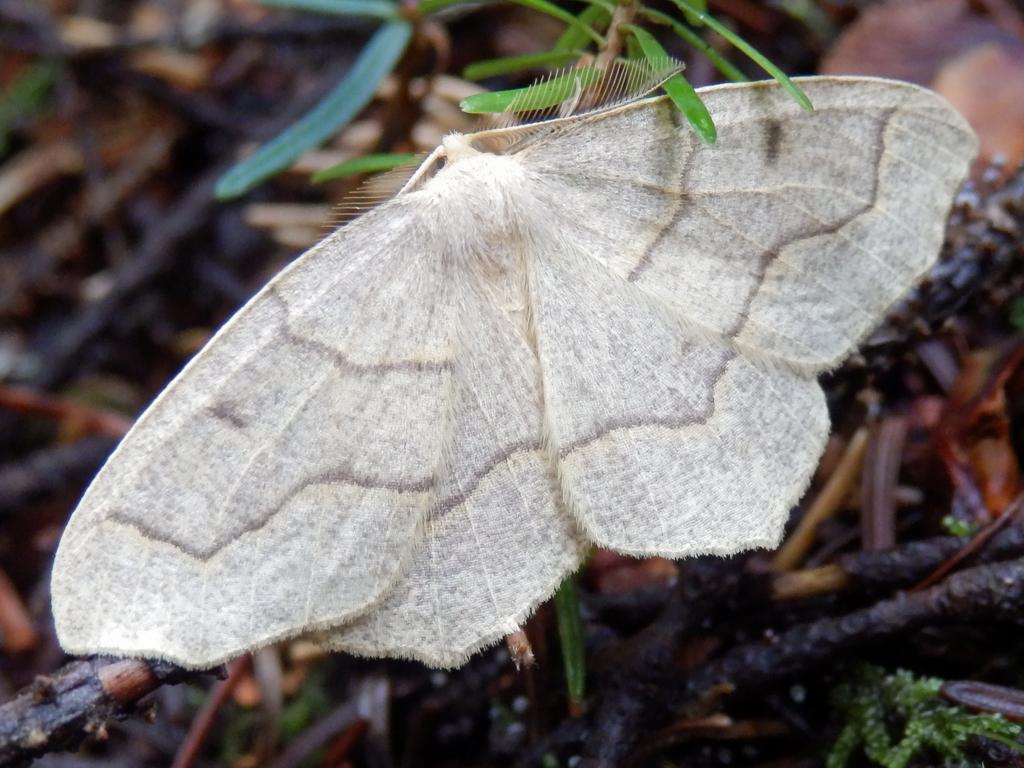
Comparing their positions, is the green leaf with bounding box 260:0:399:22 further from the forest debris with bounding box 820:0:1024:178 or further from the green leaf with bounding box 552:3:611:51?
→ the forest debris with bounding box 820:0:1024:178

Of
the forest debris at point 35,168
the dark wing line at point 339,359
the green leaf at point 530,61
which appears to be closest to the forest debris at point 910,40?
the green leaf at point 530,61

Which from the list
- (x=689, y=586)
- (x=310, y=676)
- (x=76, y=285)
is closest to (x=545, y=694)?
(x=689, y=586)

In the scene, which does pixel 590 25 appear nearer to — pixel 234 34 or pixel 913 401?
pixel 913 401

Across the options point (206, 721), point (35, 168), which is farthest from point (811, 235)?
point (35, 168)

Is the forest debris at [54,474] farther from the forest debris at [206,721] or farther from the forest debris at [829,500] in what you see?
the forest debris at [829,500]

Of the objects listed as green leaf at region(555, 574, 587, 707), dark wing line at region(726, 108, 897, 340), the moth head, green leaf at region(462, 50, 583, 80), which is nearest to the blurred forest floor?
green leaf at region(555, 574, 587, 707)
